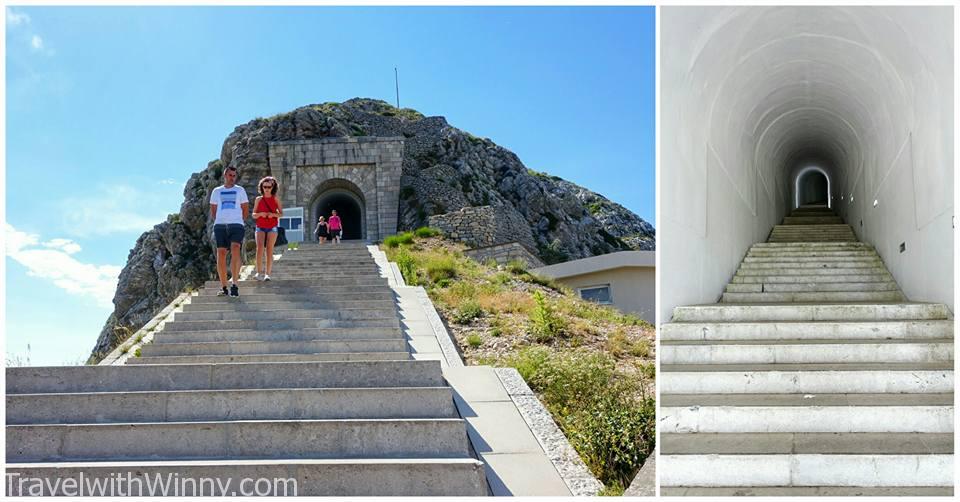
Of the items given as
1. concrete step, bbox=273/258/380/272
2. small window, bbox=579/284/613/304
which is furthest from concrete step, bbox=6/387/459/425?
small window, bbox=579/284/613/304

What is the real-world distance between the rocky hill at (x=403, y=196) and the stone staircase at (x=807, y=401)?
23970mm

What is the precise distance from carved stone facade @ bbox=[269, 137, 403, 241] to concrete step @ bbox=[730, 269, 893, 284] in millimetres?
20448

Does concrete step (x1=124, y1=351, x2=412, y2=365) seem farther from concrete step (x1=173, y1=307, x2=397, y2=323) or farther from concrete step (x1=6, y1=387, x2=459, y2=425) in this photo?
concrete step (x1=6, y1=387, x2=459, y2=425)

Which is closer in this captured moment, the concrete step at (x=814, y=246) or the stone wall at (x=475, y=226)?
the concrete step at (x=814, y=246)

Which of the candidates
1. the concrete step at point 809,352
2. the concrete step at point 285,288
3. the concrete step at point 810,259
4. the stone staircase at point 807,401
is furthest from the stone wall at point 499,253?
the concrete step at point 809,352

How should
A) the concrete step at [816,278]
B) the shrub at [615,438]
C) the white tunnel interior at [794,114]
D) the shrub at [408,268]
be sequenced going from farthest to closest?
the shrub at [408,268] < the concrete step at [816,278] < the white tunnel interior at [794,114] < the shrub at [615,438]

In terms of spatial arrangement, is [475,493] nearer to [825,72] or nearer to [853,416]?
[853,416]

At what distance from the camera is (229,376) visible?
5.53 metres

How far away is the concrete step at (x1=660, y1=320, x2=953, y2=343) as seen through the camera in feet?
21.7

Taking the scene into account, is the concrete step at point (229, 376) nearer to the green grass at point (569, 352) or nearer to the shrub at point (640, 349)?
the green grass at point (569, 352)

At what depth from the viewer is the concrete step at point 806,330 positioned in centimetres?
661

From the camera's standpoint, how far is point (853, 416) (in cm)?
491

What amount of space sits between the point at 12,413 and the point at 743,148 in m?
9.55

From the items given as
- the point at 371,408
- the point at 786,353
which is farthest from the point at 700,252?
the point at 371,408
